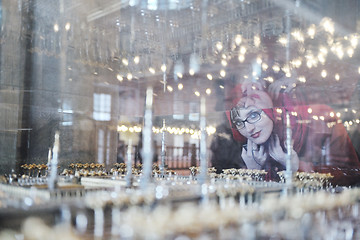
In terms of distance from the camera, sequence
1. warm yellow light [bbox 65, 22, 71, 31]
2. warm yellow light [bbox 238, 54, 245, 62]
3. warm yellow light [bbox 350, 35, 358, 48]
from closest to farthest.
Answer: warm yellow light [bbox 350, 35, 358, 48] < warm yellow light [bbox 238, 54, 245, 62] < warm yellow light [bbox 65, 22, 71, 31]

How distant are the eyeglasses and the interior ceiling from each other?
4.94 ft

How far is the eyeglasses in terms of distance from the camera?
1452cm

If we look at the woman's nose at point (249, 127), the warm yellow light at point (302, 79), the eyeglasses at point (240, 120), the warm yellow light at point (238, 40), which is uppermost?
the warm yellow light at point (238, 40)

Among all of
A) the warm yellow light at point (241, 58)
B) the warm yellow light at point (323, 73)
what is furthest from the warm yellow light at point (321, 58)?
the warm yellow light at point (241, 58)

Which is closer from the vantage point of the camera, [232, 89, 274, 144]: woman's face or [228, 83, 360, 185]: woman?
[228, 83, 360, 185]: woman

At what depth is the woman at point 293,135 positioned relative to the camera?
38.0ft

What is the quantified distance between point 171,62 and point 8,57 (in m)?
6.14

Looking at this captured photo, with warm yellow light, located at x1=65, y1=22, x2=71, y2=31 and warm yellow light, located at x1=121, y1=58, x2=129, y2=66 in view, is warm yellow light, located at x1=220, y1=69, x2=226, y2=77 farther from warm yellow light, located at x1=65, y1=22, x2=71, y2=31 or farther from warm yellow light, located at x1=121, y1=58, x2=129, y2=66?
warm yellow light, located at x1=65, y1=22, x2=71, y2=31

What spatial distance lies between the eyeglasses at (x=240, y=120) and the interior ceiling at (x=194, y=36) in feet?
4.94

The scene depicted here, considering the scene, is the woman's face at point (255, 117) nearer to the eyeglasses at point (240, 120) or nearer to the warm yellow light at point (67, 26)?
the eyeglasses at point (240, 120)

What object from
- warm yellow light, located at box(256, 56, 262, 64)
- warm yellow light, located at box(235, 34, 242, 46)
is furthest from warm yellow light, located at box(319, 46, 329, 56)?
warm yellow light, located at box(235, 34, 242, 46)

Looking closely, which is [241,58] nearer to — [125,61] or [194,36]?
[194,36]

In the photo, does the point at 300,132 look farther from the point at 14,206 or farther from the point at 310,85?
the point at 14,206

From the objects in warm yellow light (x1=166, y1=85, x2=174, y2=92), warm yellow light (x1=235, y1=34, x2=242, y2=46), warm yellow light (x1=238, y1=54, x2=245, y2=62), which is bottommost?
warm yellow light (x1=166, y1=85, x2=174, y2=92)
